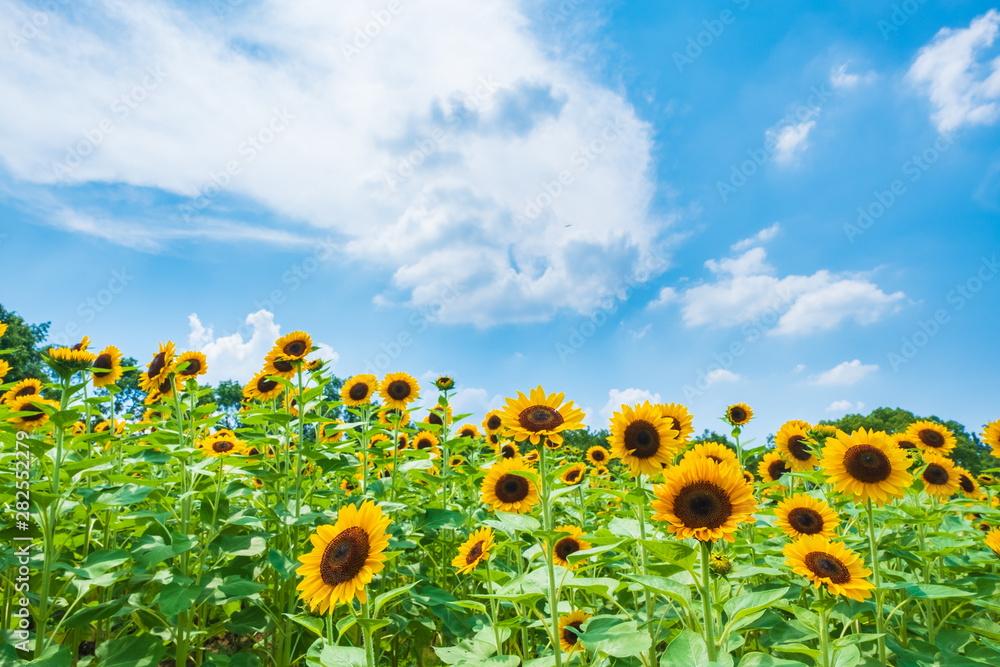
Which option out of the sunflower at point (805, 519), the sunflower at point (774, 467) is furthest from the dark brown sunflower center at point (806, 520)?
the sunflower at point (774, 467)

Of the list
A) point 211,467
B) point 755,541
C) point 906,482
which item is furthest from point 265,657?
point 906,482

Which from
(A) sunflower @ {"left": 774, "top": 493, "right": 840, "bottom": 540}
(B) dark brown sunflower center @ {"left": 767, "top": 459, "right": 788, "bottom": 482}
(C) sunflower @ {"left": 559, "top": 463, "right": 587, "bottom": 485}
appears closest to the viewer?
(A) sunflower @ {"left": 774, "top": 493, "right": 840, "bottom": 540}

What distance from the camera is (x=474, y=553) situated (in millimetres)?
3500

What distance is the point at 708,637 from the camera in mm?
2234

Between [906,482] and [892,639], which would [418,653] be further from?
[906,482]

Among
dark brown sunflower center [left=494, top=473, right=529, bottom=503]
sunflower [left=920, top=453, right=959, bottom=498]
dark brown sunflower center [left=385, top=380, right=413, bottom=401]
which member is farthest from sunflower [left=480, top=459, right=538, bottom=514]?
sunflower [left=920, top=453, right=959, bottom=498]

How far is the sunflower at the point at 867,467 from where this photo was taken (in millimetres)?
3248

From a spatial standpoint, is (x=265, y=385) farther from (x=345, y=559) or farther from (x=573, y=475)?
(x=345, y=559)

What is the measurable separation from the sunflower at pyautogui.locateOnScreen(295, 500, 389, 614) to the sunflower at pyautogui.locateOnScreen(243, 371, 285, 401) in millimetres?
3311

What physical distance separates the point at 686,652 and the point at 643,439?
1.43 meters

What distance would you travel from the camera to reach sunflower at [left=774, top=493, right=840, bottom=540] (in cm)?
336

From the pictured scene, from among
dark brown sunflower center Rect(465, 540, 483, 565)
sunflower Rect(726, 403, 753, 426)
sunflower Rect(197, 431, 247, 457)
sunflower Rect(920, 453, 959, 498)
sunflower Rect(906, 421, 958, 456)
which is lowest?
dark brown sunflower center Rect(465, 540, 483, 565)

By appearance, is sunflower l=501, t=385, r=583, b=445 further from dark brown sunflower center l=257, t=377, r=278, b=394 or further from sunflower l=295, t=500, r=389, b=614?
dark brown sunflower center l=257, t=377, r=278, b=394

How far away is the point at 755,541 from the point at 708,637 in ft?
10.6
